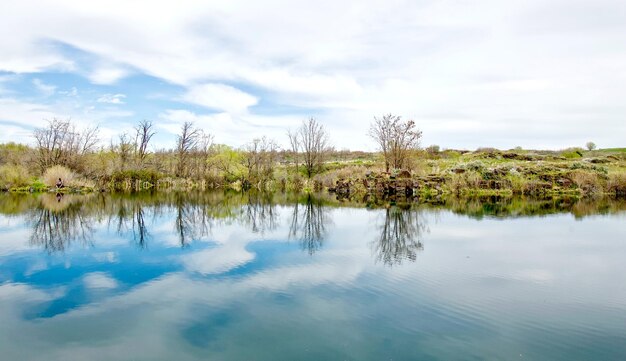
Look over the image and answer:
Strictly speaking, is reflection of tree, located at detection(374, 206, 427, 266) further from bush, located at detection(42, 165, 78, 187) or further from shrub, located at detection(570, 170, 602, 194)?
bush, located at detection(42, 165, 78, 187)

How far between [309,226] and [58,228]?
834 centimetres

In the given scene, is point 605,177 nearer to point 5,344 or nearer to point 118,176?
point 5,344

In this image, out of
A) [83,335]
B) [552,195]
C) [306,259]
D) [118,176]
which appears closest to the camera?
[83,335]

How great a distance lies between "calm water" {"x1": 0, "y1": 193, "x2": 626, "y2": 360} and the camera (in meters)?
4.95

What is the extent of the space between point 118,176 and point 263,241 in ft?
102

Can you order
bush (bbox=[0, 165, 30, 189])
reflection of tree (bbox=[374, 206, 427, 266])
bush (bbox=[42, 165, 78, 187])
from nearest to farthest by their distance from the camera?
reflection of tree (bbox=[374, 206, 427, 266]) → bush (bbox=[42, 165, 78, 187]) → bush (bbox=[0, 165, 30, 189])

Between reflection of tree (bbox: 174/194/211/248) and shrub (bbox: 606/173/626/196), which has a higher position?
shrub (bbox: 606/173/626/196)

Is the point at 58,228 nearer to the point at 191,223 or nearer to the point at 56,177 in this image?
the point at 191,223

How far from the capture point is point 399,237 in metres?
12.2

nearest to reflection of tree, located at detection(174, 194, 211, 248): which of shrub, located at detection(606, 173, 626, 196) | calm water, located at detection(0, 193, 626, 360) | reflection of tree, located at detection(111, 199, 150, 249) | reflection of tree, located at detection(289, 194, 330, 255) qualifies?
calm water, located at detection(0, 193, 626, 360)

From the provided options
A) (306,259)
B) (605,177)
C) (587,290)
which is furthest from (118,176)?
(605,177)

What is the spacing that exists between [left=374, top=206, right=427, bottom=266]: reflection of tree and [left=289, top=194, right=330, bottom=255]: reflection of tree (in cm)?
175

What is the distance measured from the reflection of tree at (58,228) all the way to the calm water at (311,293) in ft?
0.35

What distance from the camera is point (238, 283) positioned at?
24.8 feet
